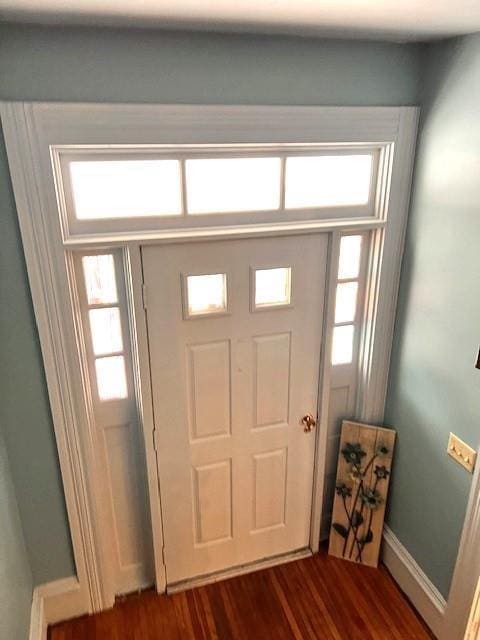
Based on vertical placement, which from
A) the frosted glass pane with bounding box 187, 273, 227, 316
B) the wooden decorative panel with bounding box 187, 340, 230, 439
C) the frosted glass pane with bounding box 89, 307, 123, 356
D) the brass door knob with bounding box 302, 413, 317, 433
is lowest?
the brass door knob with bounding box 302, 413, 317, 433

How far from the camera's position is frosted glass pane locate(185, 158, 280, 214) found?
198 centimetres

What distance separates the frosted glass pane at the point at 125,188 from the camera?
186cm

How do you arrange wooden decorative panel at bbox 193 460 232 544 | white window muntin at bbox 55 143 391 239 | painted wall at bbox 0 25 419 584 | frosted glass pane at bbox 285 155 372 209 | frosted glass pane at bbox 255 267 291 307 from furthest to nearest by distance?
wooden decorative panel at bbox 193 460 232 544, frosted glass pane at bbox 255 267 291 307, frosted glass pane at bbox 285 155 372 209, white window muntin at bbox 55 143 391 239, painted wall at bbox 0 25 419 584

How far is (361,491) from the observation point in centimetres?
259

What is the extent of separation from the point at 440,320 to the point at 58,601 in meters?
2.16

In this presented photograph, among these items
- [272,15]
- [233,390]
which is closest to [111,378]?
[233,390]

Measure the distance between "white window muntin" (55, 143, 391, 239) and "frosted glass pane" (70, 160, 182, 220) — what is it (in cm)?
2

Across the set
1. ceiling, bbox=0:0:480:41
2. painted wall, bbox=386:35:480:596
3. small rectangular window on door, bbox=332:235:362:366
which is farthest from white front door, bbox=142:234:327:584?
ceiling, bbox=0:0:480:41

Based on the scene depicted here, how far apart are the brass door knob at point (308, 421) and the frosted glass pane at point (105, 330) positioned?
980mm

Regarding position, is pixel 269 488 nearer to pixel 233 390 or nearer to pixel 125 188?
pixel 233 390

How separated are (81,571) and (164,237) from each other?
1.60 meters

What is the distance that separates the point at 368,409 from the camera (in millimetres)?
2531

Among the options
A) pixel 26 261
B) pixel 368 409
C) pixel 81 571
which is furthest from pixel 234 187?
pixel 81 571

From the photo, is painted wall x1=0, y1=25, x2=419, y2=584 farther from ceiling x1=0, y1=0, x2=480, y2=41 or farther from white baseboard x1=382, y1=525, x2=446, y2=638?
white baseboard x1=382, y1=525, x2=446, y2=638
